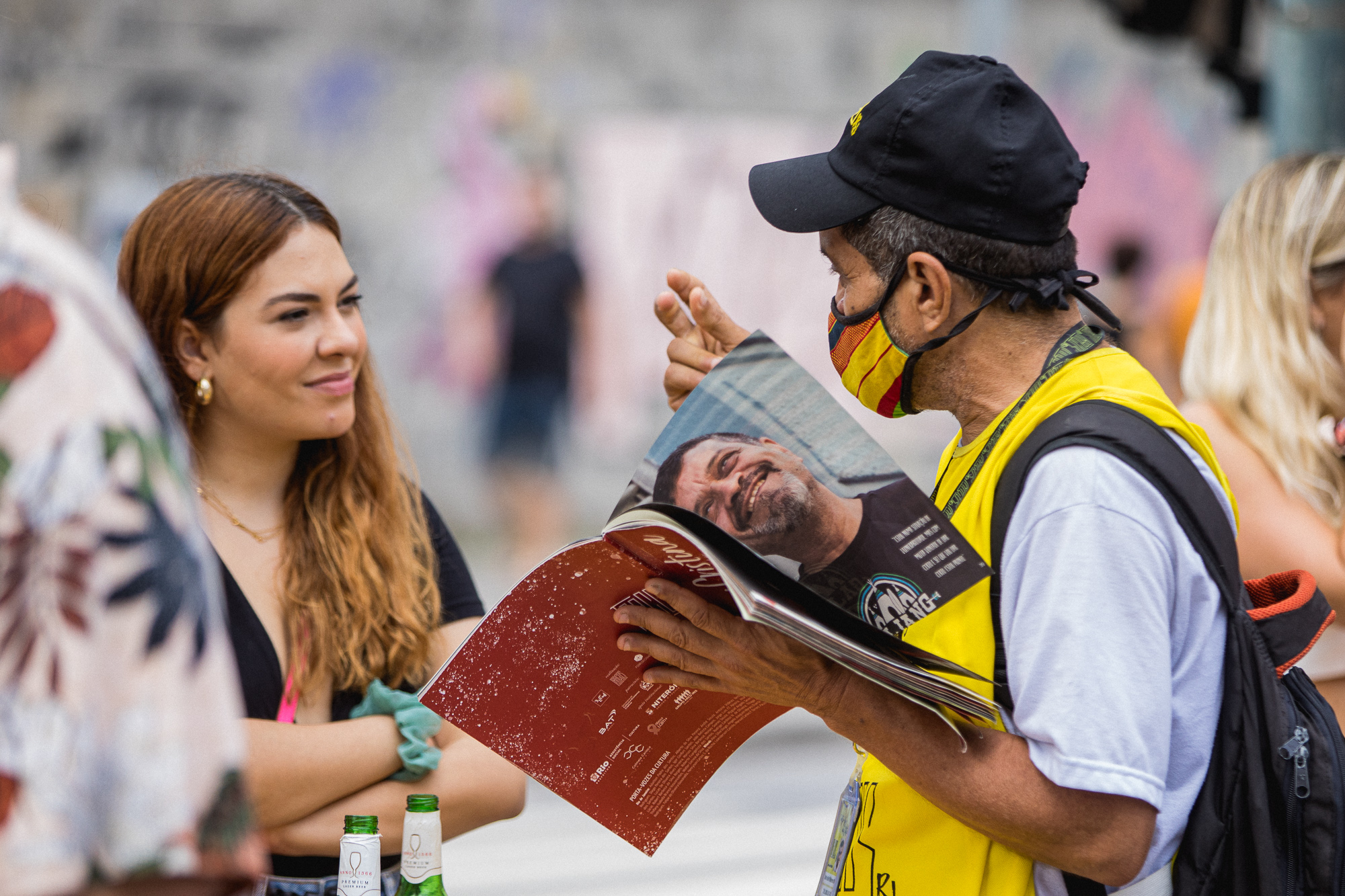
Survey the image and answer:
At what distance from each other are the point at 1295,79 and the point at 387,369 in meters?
8.55

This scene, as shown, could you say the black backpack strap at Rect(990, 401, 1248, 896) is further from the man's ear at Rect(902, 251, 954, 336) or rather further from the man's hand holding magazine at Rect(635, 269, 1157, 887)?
the man's ear at Rect(902, 251, 954, 336)

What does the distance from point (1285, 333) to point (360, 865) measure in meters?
2.00

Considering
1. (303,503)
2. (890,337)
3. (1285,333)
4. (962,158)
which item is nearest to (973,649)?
(890,337)

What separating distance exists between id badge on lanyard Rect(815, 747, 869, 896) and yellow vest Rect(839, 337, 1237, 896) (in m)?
0.03

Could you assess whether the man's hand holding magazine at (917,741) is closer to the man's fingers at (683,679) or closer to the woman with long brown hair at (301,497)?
the man's fingers at (683,679)

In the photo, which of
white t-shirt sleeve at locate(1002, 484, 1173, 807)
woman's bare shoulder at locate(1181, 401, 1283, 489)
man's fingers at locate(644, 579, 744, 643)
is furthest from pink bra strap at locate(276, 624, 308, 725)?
woman's bare shoulder at locate(1181, 401, 1283, 489)

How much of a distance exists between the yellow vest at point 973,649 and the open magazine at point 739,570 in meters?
0.07

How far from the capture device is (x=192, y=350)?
2.41 metres

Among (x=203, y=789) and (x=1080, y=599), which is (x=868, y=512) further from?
(x=203, y=789)

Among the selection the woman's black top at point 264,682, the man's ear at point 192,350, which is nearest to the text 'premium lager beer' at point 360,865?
the woman's black top at point 264,682

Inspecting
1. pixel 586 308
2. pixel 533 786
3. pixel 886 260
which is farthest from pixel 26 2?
pixel 886 260

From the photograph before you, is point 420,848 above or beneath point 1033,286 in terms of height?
beneath

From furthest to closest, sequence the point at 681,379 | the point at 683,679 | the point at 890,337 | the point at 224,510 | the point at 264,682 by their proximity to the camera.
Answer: the point at 224,510, the point at 264,682, the point at 681,379, the point at 890,337, the point at 683,679

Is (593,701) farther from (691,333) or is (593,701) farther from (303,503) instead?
(303,503)
